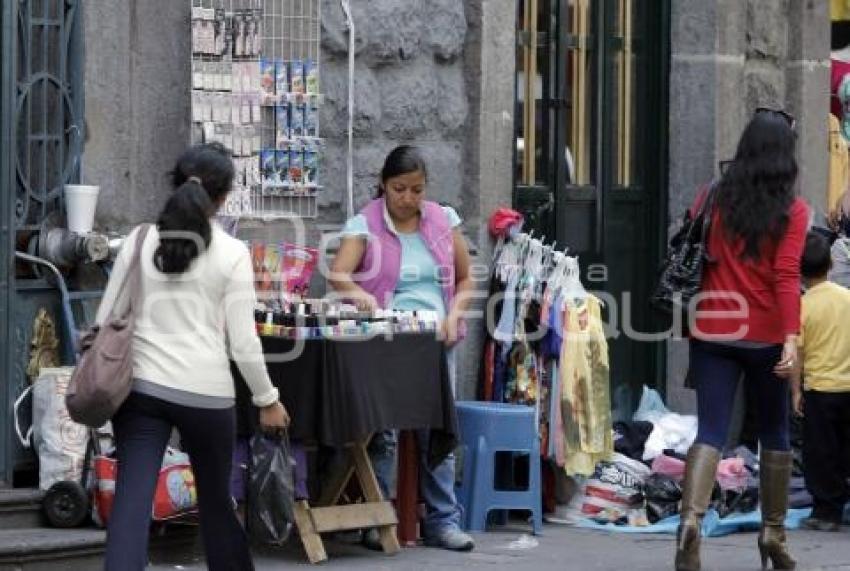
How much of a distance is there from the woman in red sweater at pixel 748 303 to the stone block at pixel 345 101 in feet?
6.64

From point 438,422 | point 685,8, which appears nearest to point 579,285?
point 438,422

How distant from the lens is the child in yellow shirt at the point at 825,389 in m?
10.5

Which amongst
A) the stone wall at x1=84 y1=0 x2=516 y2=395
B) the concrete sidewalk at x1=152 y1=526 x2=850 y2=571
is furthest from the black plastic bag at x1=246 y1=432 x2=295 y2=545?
the stone wall at x1=84 y1=0 x2=516 y2=395

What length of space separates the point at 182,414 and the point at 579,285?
3622mm

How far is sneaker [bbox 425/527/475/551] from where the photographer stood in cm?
941

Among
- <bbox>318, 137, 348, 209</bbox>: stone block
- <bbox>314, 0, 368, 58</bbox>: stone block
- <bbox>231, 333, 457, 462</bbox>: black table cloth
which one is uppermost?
<bbox>314, 0, 368, 58</bbox>: stone block

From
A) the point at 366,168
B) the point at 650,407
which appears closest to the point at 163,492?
the point at 366,168

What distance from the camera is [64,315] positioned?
910 cm

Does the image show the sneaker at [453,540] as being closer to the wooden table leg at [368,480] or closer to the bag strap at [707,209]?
the wooden table leg at [368,480]

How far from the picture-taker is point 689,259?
8.88m

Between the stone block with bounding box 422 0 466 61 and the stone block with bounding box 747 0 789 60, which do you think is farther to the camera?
the stone block with bounding box 747 0 789 60

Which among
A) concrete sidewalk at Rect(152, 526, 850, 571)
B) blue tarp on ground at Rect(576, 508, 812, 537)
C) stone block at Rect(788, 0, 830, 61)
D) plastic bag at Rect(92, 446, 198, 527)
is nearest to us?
plastic bag at Rect(92, 446, 198, 527)

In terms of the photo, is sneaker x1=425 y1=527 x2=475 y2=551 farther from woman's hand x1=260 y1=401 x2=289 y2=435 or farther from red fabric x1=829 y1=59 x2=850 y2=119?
red fabric x1=829 y1=59 x2=850 y2=119

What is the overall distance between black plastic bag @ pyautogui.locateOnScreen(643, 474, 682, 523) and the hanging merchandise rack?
2162 mm
